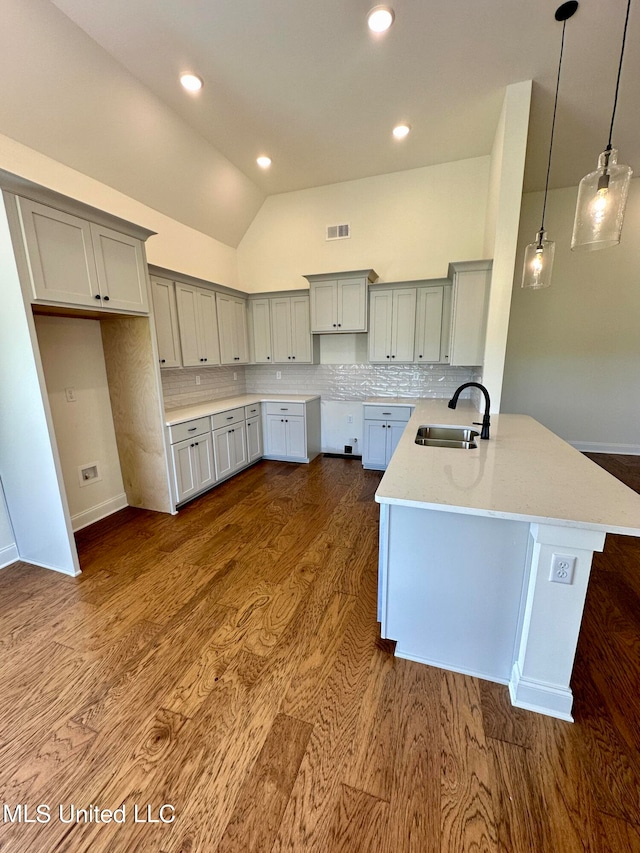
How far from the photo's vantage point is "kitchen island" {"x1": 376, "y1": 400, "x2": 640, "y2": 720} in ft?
4.10

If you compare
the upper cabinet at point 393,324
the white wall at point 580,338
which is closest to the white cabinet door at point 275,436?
the upper cabinet at point 393,324

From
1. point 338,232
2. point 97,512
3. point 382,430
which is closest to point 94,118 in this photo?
point 338,232

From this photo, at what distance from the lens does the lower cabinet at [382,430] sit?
402cm

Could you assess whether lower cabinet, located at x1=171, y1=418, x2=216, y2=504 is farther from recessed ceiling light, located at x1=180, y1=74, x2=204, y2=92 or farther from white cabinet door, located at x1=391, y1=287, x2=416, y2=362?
recessed ceiling light, located at x1=180, y1=74, x2=204, y2=92

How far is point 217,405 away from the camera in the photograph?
4082mm

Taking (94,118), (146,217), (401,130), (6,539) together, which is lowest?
(6,539)

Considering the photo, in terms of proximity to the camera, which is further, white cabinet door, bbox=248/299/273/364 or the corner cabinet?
white cabinet door, bbox=248/299/273/364

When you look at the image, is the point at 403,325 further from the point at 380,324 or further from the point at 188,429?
the point at 188,429

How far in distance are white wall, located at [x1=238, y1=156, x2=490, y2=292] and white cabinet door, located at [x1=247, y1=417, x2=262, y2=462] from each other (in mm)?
2049

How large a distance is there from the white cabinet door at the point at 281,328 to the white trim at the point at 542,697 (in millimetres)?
4082

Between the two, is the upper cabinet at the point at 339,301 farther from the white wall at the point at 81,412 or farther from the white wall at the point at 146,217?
the white wall at the point at 81,412

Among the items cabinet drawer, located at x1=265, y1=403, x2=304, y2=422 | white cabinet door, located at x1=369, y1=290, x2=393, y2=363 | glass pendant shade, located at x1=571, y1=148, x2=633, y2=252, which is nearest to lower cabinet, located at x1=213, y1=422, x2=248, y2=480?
cabinet drawer, located at x1=265, y1=403, x2=304, y2=422

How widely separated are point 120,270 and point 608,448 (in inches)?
246

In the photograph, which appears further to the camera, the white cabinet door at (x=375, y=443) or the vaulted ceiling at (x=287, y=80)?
the white cabinet door at (x=375, y=443)
